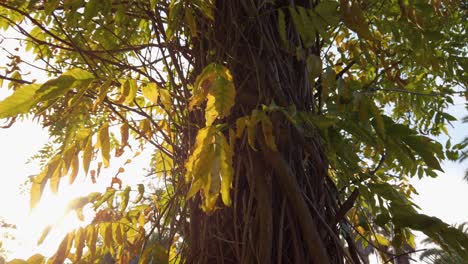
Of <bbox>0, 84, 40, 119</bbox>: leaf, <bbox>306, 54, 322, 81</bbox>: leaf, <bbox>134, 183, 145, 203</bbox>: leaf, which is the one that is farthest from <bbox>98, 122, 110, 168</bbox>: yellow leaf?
<bbox>306, 54, 322, 81</bbox>: leaf

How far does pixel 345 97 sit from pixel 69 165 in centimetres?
64

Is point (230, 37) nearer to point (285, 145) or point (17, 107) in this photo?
point (285, 145)

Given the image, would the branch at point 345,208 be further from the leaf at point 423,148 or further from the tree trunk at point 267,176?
the leaf at point 423,148

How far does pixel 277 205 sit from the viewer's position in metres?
0.86

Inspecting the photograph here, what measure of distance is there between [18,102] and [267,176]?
0.55 meters

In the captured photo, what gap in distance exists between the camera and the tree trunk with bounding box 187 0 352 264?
815mm

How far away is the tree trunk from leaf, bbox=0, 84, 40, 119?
0.45 m

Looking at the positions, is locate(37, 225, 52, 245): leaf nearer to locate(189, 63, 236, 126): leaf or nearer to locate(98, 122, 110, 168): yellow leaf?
locate(98, 122, 110, 168): yellow leaf

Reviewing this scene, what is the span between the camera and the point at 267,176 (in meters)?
0.86

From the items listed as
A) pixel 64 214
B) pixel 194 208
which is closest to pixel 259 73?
pixel 194 208

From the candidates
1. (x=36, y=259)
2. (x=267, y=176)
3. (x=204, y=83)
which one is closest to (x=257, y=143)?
(x=267, y=176)

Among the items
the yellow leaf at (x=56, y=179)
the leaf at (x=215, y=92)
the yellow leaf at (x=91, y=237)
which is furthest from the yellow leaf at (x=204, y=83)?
the yellow leaf at (x=91, y=237)

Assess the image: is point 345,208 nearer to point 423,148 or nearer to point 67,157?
point 423,148

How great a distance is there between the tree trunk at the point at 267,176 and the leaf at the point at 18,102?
1.48 feet
